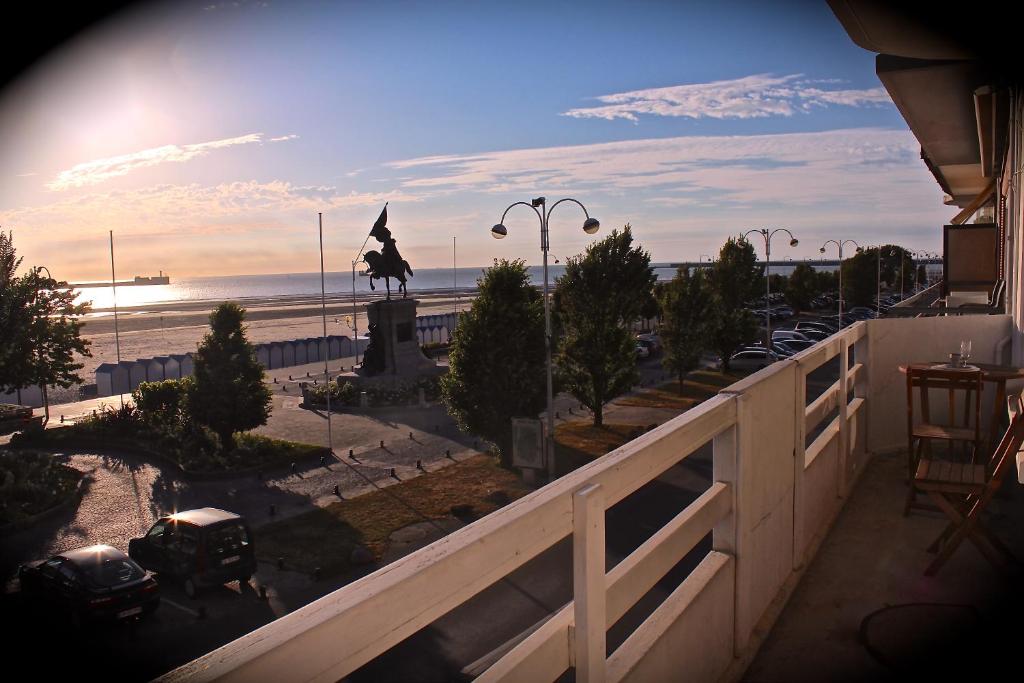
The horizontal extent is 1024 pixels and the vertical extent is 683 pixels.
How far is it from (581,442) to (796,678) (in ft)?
64.7

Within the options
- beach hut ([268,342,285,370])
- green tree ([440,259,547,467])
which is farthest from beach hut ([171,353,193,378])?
green tree ([440,259,547,467])

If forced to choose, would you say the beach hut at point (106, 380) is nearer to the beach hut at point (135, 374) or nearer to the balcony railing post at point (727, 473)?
the beach hut at point (135, 374)

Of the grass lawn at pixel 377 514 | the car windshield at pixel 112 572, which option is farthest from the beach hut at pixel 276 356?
the car windshield at pixel 112 572

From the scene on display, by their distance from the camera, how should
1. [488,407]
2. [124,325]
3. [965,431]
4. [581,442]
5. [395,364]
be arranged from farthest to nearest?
[124,325] < [395,364] < [581,442] < [488,407] < [965,431]

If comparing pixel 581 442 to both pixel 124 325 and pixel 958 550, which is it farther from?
pixel 124 325

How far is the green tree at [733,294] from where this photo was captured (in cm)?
3588

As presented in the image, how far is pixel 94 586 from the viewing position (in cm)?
1135

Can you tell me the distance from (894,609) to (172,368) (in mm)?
41684

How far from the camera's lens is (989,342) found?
7605mm

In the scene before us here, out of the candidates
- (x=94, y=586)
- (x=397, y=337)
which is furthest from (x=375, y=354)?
(x=94, y=586)

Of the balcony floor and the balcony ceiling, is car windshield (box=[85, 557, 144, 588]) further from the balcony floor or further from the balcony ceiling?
the balcony ceiling

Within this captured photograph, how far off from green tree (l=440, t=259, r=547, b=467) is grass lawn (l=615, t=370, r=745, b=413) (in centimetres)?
961

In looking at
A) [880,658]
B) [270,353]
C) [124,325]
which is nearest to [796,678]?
[880,658]

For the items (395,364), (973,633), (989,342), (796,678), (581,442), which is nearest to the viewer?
(796,678)
